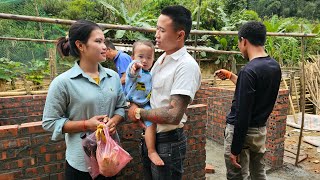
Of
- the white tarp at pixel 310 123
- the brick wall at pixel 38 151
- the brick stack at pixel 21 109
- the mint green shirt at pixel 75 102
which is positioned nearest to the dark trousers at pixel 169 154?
the mint green shirt at pixel 75 102

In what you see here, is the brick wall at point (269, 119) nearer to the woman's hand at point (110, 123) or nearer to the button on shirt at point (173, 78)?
the button on shirt at point (173, 78)

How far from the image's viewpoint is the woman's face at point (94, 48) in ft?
5.97

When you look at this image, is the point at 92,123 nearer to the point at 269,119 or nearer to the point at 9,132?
the point at 9,132

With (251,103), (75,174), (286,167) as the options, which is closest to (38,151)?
(75,174)

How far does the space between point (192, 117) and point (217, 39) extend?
9982 millimetres

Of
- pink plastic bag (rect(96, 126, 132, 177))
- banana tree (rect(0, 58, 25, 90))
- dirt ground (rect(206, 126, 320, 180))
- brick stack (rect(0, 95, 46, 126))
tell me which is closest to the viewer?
pink plastic bag (rect(96, 126, 132, 177))

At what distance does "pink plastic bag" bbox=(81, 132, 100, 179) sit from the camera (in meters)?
1.76

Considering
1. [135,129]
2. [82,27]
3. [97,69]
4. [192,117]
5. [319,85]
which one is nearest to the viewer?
[82,27]

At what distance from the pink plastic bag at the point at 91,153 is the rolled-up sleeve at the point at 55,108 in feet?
0.52

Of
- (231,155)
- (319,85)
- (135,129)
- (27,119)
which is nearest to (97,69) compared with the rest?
(135,129)

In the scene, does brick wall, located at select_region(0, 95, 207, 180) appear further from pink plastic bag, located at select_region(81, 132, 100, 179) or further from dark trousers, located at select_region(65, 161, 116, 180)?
pink plastic bag, located at select_region(81, 132, 100, 179)

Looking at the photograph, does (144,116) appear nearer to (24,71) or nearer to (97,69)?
(97,69)

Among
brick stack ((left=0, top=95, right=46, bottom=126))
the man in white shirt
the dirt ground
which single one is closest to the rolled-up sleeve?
the man in white shirt

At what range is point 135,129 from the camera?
114 inches
